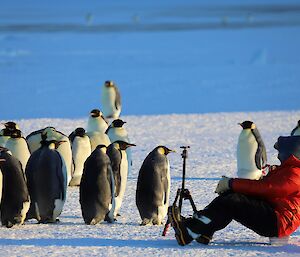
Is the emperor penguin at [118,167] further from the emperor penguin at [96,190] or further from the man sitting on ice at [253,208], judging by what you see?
the man sitting on ice at [253,208]

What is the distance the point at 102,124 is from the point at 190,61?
52.0ft

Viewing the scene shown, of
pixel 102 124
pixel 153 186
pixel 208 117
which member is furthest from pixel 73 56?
pixel 153 186

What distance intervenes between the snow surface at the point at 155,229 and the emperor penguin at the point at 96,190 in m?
0.07

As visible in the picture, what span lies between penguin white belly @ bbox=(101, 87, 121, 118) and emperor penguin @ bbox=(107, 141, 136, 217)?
5.89m

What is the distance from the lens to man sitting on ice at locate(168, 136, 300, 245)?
13.4 ft

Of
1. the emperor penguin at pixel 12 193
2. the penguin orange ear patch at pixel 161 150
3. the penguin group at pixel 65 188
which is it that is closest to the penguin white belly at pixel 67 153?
the penguin group at pixel 65 188

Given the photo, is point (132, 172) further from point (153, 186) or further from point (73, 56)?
point (73, 56)

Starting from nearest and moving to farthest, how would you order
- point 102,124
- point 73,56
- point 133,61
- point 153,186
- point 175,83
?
point 153,186 < point 102,124 < point 175,83 < point 133,61 < point 73,56

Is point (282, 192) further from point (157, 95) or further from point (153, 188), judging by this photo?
point (157, 95)

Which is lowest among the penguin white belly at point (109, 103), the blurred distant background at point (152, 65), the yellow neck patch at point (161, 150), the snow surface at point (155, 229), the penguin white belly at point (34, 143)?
the snow surface at point (155, 229)

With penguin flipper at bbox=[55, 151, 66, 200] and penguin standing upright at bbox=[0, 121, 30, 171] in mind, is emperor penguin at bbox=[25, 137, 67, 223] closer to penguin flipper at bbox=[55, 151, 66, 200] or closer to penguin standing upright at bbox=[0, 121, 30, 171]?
penguin flipper at bbox=[55, 151, 66, 200]

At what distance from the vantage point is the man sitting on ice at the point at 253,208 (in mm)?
4070

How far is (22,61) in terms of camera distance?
23.9m

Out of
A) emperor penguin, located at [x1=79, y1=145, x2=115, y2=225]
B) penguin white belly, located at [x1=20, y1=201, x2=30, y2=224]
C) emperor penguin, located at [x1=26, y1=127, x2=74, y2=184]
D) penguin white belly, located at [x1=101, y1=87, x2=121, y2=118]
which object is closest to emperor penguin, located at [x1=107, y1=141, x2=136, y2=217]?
emperor penguin, located at [x1=79, y1=145, x2=115, y2=225]
